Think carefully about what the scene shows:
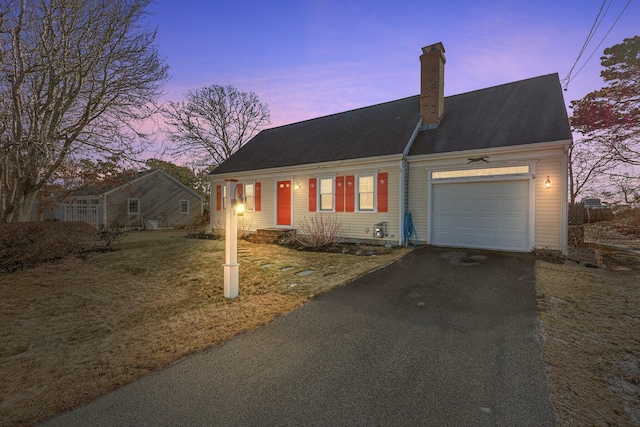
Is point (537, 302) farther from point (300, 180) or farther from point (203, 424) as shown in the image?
point (300, 180)

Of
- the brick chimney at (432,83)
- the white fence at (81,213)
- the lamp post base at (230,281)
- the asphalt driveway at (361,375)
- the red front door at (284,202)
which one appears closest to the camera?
the asphalt driveway at (361,375)

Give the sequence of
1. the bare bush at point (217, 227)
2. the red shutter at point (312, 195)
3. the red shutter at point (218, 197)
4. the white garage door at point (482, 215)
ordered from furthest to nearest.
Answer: the red shutter at point (218, 197) < the bare bush at point (217, 227) < the red shutter at point (312, 195) < the white garage door at point (482, 215)

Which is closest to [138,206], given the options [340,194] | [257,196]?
[257,196]

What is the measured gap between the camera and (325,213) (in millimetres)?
12172

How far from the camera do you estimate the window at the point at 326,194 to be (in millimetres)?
12156

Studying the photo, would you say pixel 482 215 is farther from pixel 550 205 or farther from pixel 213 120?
pixel 213 120

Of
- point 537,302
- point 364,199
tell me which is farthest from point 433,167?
point 537,302

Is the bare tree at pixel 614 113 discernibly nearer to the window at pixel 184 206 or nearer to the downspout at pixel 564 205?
the downspout at pixel 564 205

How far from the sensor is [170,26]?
8250 millimetres

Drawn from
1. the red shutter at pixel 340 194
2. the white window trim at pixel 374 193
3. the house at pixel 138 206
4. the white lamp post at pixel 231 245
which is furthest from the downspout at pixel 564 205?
the house at pixel 138 206

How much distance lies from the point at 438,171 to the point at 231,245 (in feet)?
24.6

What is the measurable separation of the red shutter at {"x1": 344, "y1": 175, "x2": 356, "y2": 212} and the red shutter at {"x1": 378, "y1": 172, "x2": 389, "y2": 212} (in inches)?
42.9

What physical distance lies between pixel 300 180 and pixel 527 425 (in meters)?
11.5

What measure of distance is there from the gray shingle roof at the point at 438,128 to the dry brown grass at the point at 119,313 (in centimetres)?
450
